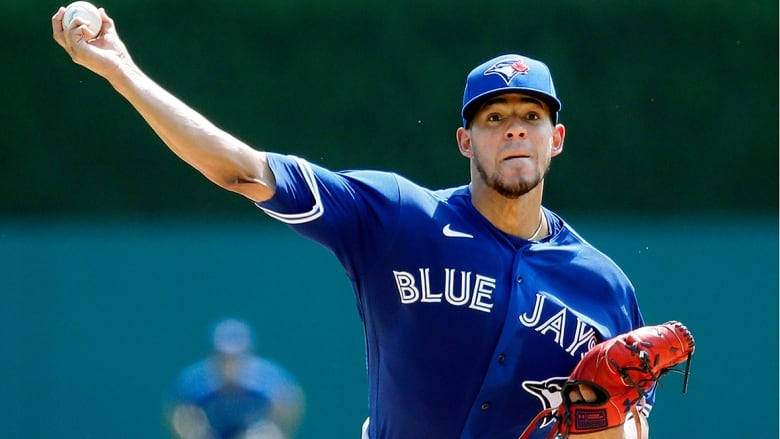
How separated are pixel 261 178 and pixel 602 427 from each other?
3.62ft

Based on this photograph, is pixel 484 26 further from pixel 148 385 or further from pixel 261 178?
pixel 261 178

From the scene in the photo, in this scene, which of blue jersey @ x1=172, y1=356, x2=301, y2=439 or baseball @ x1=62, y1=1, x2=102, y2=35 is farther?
blue jersey @ x1=172, y1=356, x2=301, y2=439

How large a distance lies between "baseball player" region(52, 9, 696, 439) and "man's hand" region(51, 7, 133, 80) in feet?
1.74

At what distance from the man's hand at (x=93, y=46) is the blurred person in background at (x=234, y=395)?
405cm

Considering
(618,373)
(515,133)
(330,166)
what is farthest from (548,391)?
(330,166)

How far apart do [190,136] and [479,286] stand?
0.91m

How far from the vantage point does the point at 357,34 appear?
7668 millimetres

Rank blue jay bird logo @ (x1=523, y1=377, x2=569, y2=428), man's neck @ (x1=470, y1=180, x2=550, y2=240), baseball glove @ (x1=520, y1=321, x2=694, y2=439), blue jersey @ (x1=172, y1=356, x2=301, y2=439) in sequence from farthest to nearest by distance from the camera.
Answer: blue jersey @ (x1=172, y1=356, x2=301, y2=439) → man's neck @ (x1=470, y1=180, x2=550, y2=240) → blue jay bird logo @ (x1=523, y1=377, x2=569, y2=428) → baseball glove @ (x1=520, y1=321, x2=694, y2=439)

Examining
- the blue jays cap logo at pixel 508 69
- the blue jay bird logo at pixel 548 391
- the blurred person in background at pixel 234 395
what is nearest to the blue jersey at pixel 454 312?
the blue jay bird logo at pixel 548 391

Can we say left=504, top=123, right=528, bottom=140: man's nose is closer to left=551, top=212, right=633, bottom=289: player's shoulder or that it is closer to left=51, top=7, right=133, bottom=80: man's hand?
left=551, top=212, right=633, bottom=289: player's shoulder

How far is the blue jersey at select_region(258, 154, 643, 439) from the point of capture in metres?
3.44

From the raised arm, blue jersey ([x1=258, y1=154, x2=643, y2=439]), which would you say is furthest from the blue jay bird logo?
the raised arm

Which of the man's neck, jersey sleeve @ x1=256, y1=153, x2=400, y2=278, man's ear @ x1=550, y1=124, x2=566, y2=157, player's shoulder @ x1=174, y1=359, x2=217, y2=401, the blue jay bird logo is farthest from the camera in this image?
player's shoulder @ x1=174, y1=359, x2=217, y2=401

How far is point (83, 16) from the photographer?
304cm
